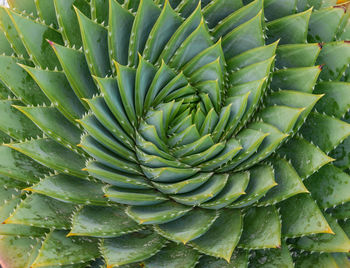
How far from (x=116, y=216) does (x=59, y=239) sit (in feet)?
0.63

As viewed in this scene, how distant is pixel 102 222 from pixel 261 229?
479 millimetres

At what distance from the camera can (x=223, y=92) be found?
1354 mm

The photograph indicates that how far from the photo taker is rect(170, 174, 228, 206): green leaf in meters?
1.17

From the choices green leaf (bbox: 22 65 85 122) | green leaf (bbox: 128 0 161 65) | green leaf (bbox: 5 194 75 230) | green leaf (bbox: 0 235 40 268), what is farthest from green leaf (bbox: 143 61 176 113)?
green leaf (bbox: 0 235 40 268)

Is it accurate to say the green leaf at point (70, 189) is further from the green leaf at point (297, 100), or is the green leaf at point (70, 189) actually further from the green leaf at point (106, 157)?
the green leaf at point (297, 100)

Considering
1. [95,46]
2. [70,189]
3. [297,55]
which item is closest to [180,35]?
[95,46]

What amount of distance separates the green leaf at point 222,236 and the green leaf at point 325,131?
1.13ft

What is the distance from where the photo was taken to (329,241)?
127 cm

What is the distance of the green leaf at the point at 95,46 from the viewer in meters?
1.24

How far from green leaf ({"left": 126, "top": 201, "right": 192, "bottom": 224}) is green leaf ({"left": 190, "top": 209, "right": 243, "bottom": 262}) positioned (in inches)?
3.9

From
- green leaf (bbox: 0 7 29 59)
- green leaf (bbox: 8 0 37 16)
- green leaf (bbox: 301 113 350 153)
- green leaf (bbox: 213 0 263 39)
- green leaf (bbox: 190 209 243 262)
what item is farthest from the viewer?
green leaf (bbox: 8 0 37 16)

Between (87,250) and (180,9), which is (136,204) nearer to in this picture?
(87,250)

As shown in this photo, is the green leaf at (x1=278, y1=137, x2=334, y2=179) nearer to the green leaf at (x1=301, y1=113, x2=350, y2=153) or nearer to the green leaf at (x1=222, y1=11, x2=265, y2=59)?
the green leaf at (x1=301, y1=113, x2=350, y2=153)

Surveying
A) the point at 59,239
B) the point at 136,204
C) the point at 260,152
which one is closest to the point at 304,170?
the point at 260,152
